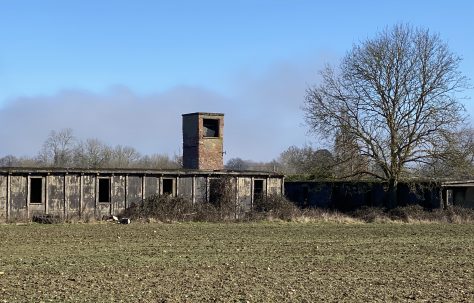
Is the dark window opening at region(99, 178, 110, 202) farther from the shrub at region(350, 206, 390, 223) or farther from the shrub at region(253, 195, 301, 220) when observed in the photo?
the shrub at region(350, 206, 390, 223)

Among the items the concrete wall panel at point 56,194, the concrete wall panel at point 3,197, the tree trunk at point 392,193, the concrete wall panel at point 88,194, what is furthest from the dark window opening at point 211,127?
the concrete wall panel at point 3,197

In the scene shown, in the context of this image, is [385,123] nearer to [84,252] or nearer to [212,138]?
[212,138]

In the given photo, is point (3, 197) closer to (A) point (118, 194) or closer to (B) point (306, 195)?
(A) point (118, 194)

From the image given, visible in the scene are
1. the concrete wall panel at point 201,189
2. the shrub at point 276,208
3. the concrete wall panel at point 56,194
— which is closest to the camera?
the concrete wall panel at point 56,194

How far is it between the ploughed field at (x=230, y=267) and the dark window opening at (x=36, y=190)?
8.45 metres

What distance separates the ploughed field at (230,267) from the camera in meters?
12.5

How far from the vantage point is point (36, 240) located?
2350 cm

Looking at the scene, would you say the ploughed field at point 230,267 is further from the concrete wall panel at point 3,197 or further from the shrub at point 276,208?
the shrub at point 276,208

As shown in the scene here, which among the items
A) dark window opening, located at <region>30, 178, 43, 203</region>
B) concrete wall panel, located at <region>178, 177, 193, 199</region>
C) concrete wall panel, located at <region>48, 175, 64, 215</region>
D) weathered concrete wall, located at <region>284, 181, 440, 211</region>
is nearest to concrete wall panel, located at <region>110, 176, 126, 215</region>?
concrete wall panel, located at <region>48, 175, 64, 215</region>

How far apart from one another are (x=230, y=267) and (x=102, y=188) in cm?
2354

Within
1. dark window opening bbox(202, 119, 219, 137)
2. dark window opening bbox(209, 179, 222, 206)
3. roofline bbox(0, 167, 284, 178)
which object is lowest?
dark window opening bbox(209, 179, 222, 206)

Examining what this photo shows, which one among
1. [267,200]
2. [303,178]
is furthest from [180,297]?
[303,178]

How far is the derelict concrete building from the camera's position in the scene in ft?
114

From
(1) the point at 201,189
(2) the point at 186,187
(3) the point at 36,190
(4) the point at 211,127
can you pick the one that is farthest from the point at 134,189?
(4) the point at 211,127
